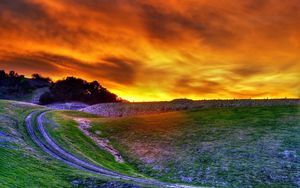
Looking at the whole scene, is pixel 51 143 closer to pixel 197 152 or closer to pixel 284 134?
pixel 197 152

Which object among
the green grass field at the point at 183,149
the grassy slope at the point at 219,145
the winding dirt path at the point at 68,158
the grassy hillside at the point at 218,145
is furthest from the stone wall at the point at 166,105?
the winding dirt path at the point at 68,158

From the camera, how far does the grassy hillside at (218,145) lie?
1761 inches

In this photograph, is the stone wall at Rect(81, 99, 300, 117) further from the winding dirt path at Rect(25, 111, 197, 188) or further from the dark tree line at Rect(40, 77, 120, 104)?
the dark tree line at Rect(40, 77, 120, 104)

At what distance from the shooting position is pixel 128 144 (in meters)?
65.4

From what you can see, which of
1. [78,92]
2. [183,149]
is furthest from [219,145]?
[78,92]

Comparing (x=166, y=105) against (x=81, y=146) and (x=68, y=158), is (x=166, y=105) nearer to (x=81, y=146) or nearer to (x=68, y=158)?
(x=81, y=146)

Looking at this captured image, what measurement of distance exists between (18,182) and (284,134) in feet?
148

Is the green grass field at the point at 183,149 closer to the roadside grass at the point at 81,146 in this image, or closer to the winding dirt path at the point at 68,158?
the roadside grass at the point at 81,146

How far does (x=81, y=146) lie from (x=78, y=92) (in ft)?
438

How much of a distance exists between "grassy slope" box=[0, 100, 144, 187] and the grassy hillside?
1451 cm

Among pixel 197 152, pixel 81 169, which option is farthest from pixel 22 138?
pixel 197 152

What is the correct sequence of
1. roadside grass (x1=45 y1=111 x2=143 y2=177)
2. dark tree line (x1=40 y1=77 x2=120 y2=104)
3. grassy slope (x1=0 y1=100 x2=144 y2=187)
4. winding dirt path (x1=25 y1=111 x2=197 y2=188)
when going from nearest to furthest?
grassy slope (x1=0 y1=100 x2=144 y2=187) → winding dirt path (x1=25 y1=111 x2=197 y2=188) → roadside grass (x1=45 y1=111 x2=143 y2=177) → dark tree line (x1=40 y1=77 x2=120 y2=104)

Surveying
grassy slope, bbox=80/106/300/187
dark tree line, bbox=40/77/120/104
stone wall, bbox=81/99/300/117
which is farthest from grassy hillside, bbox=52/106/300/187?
dark tree line, bbox=40/77/120/104

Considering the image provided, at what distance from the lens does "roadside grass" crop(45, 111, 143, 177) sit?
5112 cm
